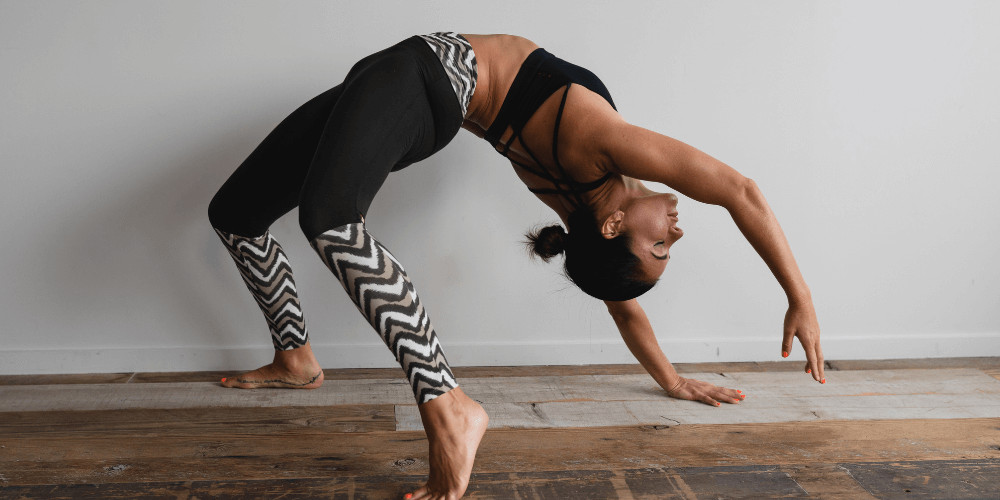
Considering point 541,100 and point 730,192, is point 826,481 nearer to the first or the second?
point 730,192

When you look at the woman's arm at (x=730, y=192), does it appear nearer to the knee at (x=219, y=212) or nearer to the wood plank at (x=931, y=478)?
the wood plank at (x=931, y=478)

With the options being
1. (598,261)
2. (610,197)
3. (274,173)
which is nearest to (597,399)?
(598,261)

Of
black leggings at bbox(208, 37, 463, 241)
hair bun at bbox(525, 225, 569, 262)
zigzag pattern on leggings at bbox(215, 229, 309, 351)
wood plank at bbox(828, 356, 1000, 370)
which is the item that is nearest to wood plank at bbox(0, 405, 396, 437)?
zigzag pattern on leggings at bbox(215, 229, 309, 351)

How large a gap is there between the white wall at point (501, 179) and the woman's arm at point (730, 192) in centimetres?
78

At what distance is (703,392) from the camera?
2068 millimetres

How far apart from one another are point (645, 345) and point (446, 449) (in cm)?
79

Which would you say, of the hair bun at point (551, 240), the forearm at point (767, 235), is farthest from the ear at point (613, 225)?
the forearm at point (767, 235)

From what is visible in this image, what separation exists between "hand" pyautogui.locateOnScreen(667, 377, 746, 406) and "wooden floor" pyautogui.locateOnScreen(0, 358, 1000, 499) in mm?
38

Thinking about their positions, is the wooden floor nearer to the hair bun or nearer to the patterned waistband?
the hair bun

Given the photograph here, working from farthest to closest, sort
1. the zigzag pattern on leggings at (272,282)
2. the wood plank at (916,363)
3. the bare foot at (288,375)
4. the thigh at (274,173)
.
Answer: the wood plank at (916,363) < the bare foot at (288,375) < the zigzag pattern on leggings at (272,282) < the thigh at (274,173)

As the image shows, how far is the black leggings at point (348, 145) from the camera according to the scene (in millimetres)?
1442

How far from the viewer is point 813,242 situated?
243 centimetres

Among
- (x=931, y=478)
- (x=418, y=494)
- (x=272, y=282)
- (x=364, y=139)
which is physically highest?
(x=364, y=139)

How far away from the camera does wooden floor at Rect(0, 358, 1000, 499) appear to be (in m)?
1.52
